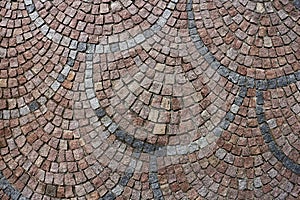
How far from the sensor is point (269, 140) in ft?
11.9

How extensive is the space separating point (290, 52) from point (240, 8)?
0.51 metres

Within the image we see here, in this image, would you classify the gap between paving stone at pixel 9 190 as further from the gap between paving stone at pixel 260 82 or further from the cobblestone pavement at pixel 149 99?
the gap between paving stone at pixel 260 82

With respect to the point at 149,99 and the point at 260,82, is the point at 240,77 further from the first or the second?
the point at 149,99

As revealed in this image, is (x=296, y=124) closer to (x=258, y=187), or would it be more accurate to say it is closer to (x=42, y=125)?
(x=258, y=187)

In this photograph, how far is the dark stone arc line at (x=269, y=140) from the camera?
3592 mm

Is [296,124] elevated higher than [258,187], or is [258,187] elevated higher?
[296,124]

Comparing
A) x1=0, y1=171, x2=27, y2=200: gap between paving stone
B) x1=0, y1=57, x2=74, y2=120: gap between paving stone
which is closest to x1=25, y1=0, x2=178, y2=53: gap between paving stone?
x1=0, y1=57, x2=74, y2=120: gap between paving stone

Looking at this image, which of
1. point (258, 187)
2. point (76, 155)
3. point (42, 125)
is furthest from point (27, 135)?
point (258, 187)

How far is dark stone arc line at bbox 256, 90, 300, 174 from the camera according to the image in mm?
3592

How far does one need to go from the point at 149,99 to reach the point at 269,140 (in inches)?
37.1

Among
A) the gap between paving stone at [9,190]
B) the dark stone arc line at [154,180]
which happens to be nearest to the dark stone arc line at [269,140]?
the dark stone arc line at [154,180]

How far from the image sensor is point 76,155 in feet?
11.8

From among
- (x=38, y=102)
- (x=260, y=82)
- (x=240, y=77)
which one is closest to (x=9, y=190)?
(x=38, y=102)

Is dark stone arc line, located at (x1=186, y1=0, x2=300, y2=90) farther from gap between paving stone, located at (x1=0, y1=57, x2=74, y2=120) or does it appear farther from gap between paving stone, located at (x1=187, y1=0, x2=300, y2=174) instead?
gap between paving stone, located at (x1=0, y1=57, x2=74, y2=120)
